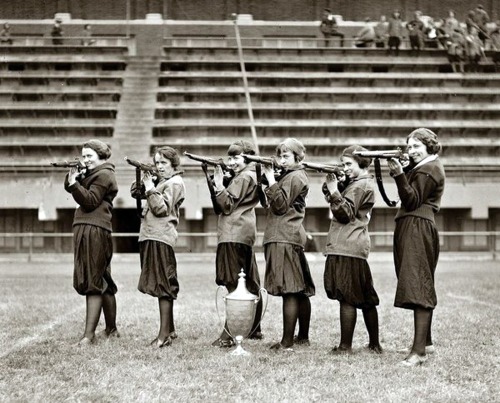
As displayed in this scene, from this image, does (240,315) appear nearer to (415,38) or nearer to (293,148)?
(293,148)

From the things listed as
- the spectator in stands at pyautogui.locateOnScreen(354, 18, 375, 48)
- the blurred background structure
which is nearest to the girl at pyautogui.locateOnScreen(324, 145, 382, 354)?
the blurred background structure

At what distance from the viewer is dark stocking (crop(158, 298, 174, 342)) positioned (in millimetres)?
7361

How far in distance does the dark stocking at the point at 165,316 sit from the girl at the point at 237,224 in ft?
1.71

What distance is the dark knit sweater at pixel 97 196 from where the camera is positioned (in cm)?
751

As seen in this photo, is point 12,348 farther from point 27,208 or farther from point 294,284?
point 27,208

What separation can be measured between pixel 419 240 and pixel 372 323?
986mm

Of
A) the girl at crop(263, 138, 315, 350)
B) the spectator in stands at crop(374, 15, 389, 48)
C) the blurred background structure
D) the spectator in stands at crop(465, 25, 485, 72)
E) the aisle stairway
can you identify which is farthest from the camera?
the spectator in stands at crop(374, 15, 389, 48)

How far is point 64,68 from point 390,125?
1145 cm

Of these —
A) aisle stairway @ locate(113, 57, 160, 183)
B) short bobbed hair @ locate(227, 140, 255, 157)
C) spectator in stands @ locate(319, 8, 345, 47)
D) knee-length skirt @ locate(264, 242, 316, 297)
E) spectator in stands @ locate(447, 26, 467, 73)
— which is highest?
spectator in stands @ locate(319, 8, 345, 47)

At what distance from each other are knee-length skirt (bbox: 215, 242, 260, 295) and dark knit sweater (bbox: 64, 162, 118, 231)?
120 centimetres

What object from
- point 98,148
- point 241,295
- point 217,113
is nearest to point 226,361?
point 241,295

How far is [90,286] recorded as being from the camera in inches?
→ 295

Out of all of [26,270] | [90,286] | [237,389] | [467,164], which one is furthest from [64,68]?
[237,389]

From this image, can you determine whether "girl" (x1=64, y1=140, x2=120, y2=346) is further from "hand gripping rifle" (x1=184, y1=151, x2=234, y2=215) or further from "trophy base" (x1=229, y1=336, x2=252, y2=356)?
"trophy base" (x1=229, y1=336, x2=252, y2=356)
